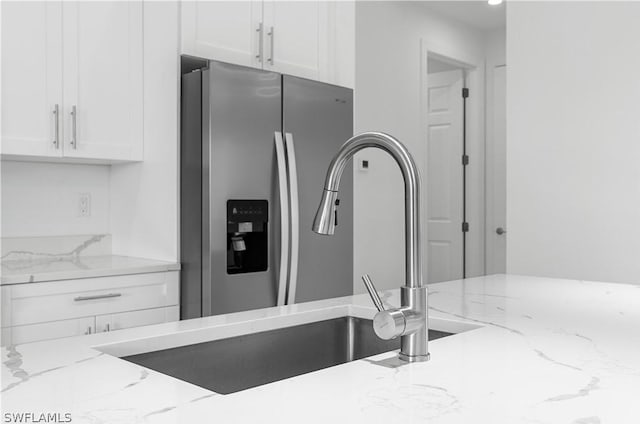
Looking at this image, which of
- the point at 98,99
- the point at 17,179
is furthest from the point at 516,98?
the point at 17,179

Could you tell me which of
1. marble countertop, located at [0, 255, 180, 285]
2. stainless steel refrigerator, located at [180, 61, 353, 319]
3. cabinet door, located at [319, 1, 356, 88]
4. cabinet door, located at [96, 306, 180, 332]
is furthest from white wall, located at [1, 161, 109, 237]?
cabinet door, located at [319, 1, 356, 88]

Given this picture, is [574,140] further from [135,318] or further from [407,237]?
[407,237]

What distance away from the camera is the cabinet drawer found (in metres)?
2.12

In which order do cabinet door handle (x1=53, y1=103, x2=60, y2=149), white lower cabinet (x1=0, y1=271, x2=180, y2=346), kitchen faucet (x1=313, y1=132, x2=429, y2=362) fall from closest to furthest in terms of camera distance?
kitchen faucet (x1=313, y1=132, x2=429, y2=362), white lower cabinet (x1=0, y1=271, x2=180, y2=346), cabinet door handle (x1=53, y1=103, x2=60, y2=149)

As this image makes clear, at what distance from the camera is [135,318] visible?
2.43 metres

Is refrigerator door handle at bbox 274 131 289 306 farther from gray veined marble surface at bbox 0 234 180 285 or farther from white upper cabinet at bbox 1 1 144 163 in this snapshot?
white upper cabinet at bbox 1 1 144 163

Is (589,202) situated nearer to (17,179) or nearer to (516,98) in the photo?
(516,98)

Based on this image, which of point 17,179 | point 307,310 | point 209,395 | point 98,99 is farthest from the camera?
point 17,179

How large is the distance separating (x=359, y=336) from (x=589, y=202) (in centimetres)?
205

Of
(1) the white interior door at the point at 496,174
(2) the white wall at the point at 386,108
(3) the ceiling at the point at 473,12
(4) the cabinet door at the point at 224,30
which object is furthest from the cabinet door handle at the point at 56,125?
(1) the white interior door at the point at 496,174

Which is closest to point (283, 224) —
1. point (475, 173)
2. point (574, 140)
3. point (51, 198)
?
point (51, 198)

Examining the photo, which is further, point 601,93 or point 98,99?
point 601,93

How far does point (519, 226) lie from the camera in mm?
3389

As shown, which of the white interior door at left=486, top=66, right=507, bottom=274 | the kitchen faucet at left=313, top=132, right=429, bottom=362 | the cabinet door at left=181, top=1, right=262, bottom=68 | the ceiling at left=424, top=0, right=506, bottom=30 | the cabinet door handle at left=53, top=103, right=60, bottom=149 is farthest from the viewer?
the white interior door at left=486, top=66, right=507, bottom=274
